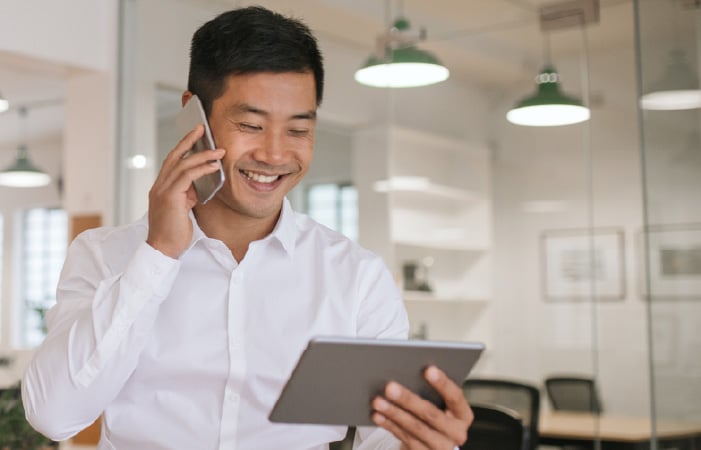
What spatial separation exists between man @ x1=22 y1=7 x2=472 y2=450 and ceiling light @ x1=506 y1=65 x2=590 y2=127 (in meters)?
3.35

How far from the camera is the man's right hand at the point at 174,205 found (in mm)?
1356

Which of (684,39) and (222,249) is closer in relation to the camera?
(222,249)

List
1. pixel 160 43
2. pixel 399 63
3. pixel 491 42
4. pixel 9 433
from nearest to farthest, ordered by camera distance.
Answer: pixel 9 433, pixel 399 63, pixel 160 43, pixel 491 42

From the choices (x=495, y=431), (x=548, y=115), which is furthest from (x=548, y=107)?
(x=495, y=431)

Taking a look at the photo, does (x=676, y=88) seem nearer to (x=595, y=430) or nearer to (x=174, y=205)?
(x=595, y=430)

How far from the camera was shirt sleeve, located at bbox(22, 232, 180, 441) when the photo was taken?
1.33m

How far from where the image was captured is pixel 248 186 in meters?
1.48

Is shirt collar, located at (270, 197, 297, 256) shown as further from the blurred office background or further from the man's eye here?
the blurred office background

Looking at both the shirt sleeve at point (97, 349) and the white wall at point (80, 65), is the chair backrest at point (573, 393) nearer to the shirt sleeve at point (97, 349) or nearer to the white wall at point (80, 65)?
the white wall at point (80, 65)

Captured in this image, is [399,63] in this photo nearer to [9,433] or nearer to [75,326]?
[9,433]

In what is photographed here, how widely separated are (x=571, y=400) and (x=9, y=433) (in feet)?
11.1

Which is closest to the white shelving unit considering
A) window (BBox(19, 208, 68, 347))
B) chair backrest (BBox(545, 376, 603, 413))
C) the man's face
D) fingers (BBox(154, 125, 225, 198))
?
chair backrest (BBox(545, 376, 603, 413))

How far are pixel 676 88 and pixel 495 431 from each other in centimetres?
136

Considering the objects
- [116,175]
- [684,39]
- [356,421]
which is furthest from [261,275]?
[116,175]
